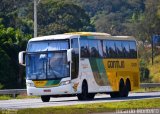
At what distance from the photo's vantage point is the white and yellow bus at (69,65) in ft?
104

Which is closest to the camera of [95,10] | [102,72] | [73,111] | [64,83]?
[73,111]

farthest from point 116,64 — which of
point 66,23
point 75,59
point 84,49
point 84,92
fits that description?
point 66,23

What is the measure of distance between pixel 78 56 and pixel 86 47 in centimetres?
107

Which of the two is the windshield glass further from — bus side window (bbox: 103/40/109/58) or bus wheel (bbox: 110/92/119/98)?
bus wheel (bbox: 110/92/119/98)

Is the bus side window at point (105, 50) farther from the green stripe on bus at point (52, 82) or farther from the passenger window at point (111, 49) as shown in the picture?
the green stripe on bus at point (52, 82)

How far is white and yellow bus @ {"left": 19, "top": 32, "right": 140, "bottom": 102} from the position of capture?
31.7 meters

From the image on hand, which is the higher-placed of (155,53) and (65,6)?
(65,6)

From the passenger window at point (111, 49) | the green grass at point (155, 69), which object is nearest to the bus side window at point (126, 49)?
the passenger window at point (111, 49)

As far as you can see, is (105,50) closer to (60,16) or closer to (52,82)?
(52,82)

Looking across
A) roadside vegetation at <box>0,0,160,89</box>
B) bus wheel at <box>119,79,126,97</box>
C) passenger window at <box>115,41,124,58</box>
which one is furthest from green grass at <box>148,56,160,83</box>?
bus wheel at <box>119,79,126,97</box>

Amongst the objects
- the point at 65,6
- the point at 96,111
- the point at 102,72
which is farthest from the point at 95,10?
the point at 96,111

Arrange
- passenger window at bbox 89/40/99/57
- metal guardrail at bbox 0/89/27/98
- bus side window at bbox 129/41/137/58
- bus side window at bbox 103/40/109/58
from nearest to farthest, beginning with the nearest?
passenger window at bbox 89/40/99/57 → bus side window at bbox 103/40/109/58 → bus side window at bbox 129/41/137/58 → metal guardrail at bbox 0/89/27/98

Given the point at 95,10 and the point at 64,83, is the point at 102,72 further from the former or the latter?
the point at 95,10

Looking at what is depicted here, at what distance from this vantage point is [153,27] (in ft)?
315
